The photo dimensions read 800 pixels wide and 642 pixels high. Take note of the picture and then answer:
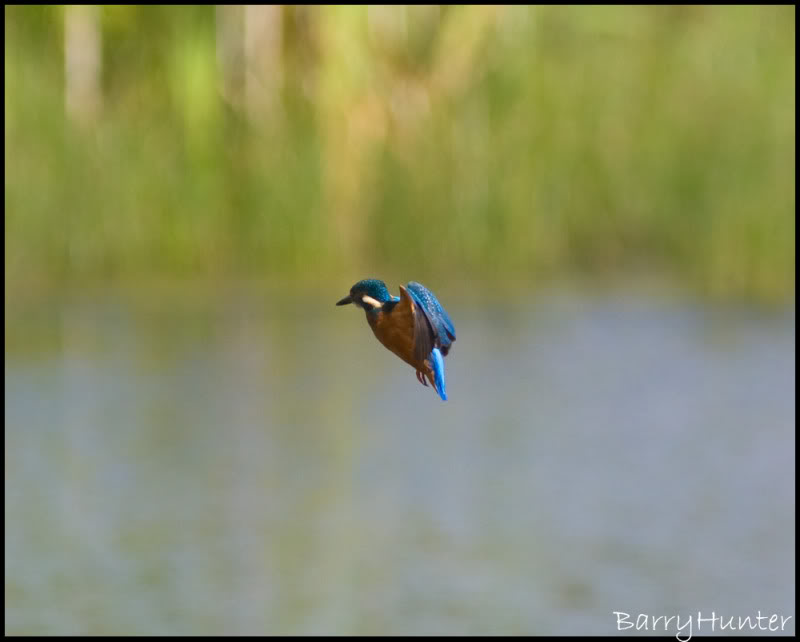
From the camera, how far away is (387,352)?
44.0 feet

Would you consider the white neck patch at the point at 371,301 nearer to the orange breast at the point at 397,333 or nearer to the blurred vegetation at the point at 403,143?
the orange breast at the point at 397,333

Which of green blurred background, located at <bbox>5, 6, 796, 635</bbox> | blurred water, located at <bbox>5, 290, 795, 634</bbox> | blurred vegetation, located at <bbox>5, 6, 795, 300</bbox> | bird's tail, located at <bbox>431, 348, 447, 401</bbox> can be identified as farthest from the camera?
blurred water, located at <bbox>5, 290, 795, 634</bbox>

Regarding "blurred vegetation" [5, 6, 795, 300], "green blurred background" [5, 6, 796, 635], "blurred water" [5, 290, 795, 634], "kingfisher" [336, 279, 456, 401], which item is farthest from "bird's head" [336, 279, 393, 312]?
"blurred water" [5, 290, 795, 634]

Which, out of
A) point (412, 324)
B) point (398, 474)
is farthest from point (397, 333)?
point (398, 474)

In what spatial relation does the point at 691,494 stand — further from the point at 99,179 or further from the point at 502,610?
the point at 99,179

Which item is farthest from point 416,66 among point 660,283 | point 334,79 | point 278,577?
point 660,283

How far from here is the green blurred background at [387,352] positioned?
14.2 meters

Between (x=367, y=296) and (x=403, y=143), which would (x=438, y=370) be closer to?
(x=367, y=296)

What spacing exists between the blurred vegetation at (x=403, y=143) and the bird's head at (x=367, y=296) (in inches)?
226

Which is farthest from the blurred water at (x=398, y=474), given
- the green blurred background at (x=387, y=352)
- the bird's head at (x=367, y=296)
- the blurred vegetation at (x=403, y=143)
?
the bird's head at (x=367, y=296)

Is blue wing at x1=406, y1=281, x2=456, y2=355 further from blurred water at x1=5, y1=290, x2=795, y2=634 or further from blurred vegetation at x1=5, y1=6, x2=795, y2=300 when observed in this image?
blurred water at x1=5, y1=290, x2=795, y2=634

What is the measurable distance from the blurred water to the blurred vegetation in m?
1.55

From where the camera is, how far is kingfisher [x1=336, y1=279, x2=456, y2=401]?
1432mm

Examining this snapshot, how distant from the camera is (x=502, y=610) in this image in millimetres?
15578
